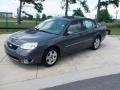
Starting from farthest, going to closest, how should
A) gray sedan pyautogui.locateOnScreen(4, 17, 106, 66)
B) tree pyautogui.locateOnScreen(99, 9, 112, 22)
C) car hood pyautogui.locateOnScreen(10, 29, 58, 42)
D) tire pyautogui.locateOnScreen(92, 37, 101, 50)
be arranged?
tree pyautogui.locateOnScreen(99, 9, 112, 22) → tire pyautogui.locateOnScreen(92, 37, 101, 50) → car hood pyautogui.locateOnScreen(10, 29, 58, 42) → gray sedan pyautogui.locateOnScreen(4, 17, 106, 66)

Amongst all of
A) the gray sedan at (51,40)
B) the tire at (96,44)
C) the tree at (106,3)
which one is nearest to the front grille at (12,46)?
the gray sedan at (51,40)

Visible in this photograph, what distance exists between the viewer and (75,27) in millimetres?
9383

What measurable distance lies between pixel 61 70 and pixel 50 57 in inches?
22.4

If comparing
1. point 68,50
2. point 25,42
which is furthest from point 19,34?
point 68,50

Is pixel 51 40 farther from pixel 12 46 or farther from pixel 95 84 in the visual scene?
pixel 95 84

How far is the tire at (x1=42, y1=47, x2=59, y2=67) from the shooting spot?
786 centimetres

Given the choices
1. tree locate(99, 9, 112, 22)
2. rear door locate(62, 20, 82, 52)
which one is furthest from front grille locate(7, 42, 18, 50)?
tree locate(99, 9, 112, 22)

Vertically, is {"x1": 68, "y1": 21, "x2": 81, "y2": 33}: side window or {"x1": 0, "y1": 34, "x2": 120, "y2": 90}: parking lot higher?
{"x1": 68, "y1": 21, "x2": 81, "y2": 33}: side window

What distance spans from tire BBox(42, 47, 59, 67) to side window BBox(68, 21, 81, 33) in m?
1.17

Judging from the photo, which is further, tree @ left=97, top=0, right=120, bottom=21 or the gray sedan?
tree @ left=97, top=0, right=120, bottom=21

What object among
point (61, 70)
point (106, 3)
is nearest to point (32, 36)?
point (61, 70)

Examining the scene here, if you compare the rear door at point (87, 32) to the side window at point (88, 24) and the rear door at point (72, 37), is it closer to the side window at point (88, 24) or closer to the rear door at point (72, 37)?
the side window at point (88, 24)

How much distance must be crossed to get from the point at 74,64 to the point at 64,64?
35 cm

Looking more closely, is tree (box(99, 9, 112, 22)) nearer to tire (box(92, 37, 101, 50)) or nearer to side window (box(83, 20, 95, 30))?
tire (box(92, 37, 101, 50))
